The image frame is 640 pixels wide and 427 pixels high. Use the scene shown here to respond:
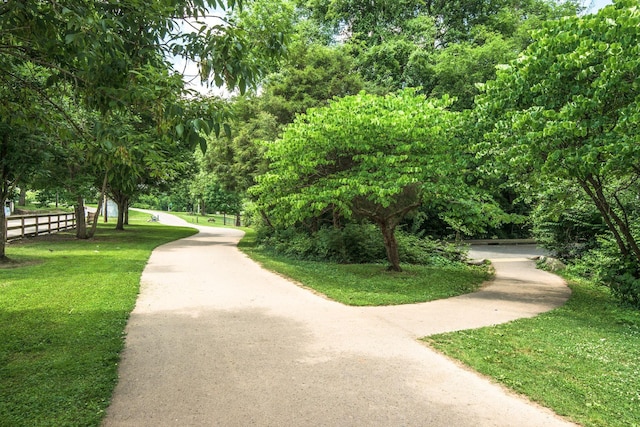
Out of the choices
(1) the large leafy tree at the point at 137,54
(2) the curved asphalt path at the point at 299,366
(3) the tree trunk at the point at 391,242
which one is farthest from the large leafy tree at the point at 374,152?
(1) the large leafy tree at the point at 137,54

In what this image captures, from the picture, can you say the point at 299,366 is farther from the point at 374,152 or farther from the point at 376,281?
the point at 374,152

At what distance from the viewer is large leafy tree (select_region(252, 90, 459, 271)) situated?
9477 mm

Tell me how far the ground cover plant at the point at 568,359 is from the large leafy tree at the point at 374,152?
3739 millimetres

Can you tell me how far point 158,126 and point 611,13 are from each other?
7.39m

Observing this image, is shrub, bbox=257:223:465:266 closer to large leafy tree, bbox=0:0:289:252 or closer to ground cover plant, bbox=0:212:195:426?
ground cover plant, bbox=0:212:195:426

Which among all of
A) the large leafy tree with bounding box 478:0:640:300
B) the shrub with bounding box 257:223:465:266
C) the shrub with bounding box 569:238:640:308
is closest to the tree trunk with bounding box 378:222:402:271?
the shrub with bounding box 257:223:465:266

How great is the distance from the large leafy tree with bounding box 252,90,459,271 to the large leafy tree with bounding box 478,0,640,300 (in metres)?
1.78

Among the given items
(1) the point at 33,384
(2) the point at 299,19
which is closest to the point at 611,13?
(1) the point at 33,384

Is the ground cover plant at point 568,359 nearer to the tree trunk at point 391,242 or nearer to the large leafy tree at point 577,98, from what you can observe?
the large leafy tree at point 577,98

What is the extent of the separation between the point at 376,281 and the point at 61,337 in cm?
697

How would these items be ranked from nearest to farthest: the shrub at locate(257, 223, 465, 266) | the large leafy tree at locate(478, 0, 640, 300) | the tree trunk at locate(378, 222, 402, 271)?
the large leafy tree at locate(478, 0, 640, 300)
the tree trunk at locate(378, 222, 402, 271)
the shrub at locate(257, 223, 465, 266)

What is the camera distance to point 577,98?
6547 millimetres

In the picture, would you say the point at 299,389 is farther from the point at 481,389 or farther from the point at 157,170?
the point at 157,170

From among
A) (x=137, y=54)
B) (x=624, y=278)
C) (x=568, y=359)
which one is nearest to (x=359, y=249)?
(x=624, y=278)
